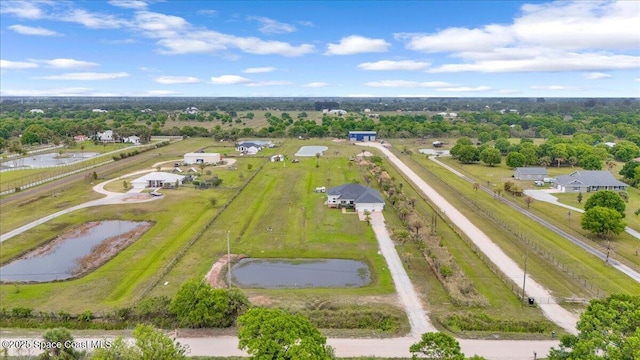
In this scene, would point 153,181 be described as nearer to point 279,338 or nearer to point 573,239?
point 279,338

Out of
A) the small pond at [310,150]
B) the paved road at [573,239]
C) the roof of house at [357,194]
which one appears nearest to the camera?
the paved road at [573,239]

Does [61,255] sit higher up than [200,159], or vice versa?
[200,159]

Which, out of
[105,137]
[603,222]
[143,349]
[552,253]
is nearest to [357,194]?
[552,253]

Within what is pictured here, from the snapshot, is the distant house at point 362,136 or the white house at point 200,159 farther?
the distant house at point 362,136

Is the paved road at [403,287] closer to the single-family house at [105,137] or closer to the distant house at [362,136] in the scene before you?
the distant house at [362,136]

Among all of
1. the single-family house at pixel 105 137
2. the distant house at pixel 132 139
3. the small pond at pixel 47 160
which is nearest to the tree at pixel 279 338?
the small pond at pixel 47 160

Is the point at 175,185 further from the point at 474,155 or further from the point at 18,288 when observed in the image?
the point at 474,155

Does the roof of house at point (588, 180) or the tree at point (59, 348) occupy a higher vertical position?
the roof of house at point (588, 180)
